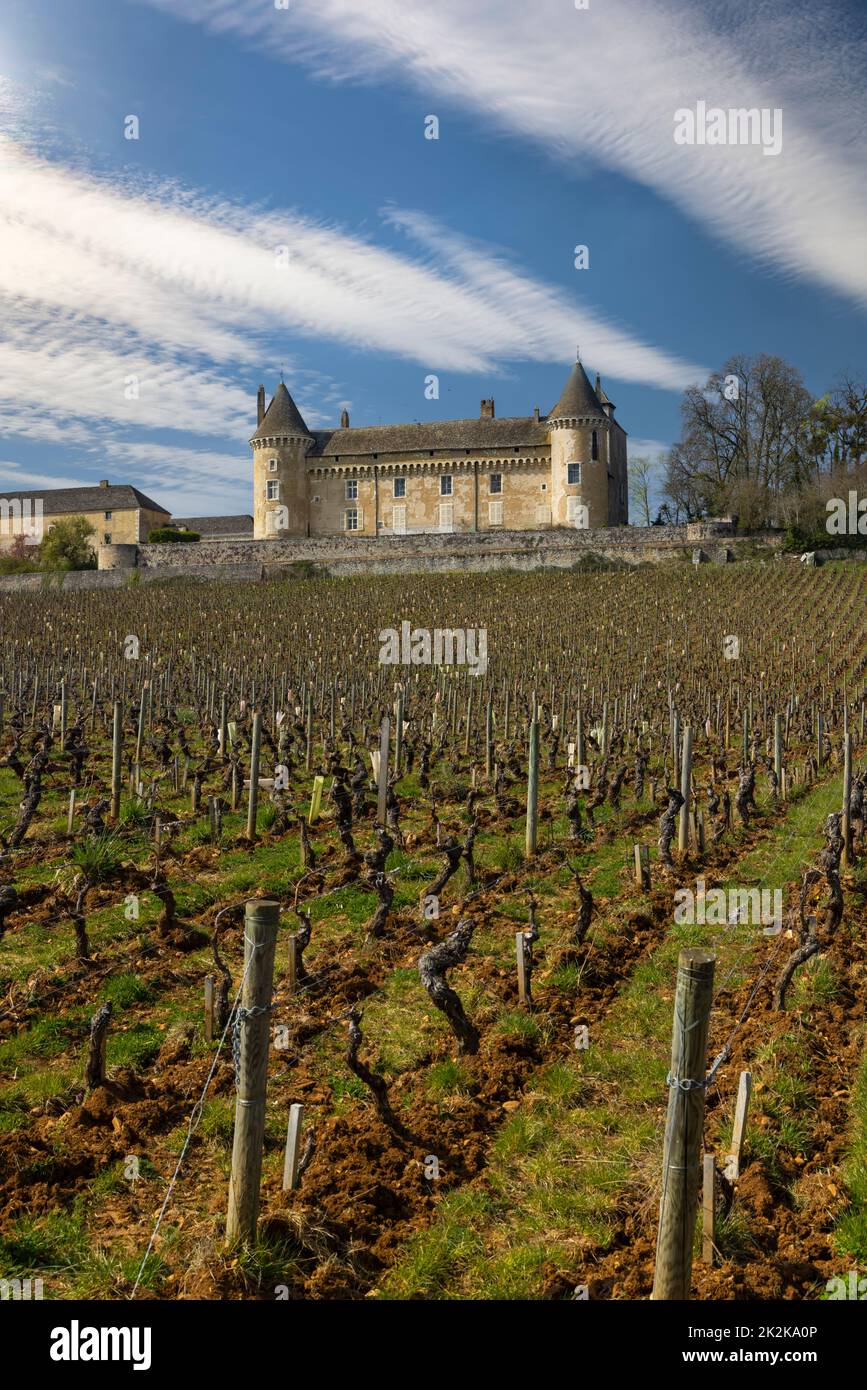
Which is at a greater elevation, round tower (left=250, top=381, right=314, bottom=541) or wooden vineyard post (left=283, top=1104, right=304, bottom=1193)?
round tower (left=250, top=381, right=314, bottom=541)

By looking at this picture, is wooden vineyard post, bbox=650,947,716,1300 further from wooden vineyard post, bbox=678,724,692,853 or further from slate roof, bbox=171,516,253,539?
slate roof, bbox=171,516,253,539

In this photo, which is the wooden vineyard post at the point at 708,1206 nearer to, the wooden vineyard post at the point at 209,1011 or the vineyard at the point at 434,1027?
the vineyard at the point at 434,1027

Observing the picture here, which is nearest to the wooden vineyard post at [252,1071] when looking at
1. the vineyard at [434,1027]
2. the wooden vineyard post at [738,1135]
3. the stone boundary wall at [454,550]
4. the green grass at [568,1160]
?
the vineyard at [434,1027]

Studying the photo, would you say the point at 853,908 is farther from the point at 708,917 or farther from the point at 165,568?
the point at 165,568

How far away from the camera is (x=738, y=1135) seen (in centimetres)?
433

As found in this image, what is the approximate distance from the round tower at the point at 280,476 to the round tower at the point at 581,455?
14.3 metres

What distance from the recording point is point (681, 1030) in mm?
3426

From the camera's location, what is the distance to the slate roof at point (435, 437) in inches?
2098

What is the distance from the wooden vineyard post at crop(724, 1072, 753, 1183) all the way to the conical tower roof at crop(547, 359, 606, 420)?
48817 mm

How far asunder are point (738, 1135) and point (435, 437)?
52937mm

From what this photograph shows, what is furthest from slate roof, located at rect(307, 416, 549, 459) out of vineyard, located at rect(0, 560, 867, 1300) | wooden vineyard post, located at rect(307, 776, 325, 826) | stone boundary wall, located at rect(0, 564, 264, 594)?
wooden vineyard post, located at rect(307, 776, 325, 826)

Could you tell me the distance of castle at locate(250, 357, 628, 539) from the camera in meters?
53.1

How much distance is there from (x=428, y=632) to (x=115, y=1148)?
27.5 m
